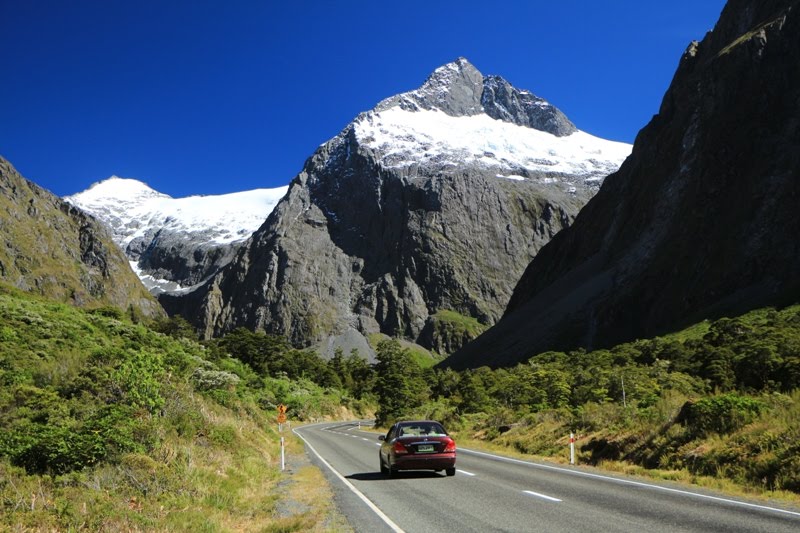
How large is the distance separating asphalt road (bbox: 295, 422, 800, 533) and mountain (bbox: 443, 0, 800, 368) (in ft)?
246

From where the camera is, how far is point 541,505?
36.9 feet

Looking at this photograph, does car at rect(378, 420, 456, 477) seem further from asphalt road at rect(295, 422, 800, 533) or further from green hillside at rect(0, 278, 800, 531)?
green hillside at rect(0, 278, 800, 531)

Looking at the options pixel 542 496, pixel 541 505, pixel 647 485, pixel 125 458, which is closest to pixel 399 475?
pixel 542 496

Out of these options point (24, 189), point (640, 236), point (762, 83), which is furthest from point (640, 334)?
point (24, 189)

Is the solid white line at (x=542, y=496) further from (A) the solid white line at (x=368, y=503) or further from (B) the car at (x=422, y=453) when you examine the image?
(B) the car at (x=422, y=453)

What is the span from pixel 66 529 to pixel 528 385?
143 ft

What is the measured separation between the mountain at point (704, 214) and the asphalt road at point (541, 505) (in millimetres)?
75027

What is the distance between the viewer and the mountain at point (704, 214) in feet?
301

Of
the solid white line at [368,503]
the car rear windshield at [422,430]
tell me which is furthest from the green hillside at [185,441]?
the car rear windshield at [422,430]

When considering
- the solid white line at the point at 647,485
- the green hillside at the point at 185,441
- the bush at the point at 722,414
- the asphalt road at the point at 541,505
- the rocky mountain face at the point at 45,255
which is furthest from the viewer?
the rocky mountain face at the point at 45,255

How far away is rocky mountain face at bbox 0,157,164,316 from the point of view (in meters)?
146

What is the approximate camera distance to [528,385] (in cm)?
4881

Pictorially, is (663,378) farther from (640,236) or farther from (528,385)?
(640,236)

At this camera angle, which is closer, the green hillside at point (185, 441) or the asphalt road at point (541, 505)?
the asphalt road at point (541, 505)
